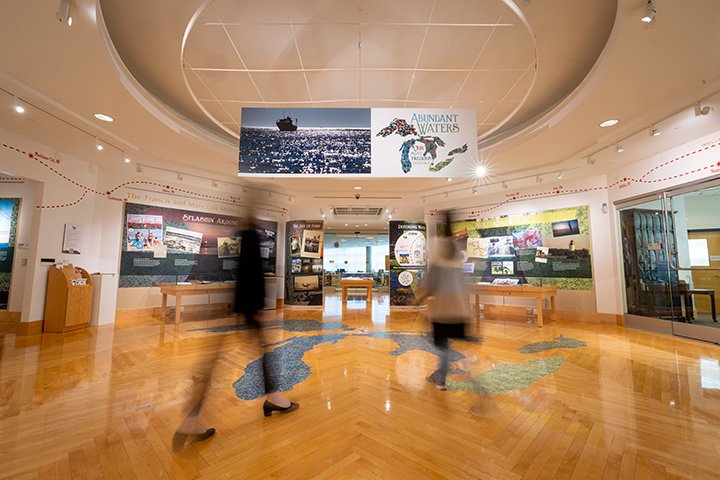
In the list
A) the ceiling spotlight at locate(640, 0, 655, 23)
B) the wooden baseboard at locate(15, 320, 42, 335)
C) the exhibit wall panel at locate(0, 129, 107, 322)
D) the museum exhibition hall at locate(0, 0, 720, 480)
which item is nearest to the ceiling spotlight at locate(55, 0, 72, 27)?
the museum exhibition hall at locate(0, 0, 720, 480)

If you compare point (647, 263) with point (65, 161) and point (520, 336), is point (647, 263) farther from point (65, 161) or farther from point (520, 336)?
point (65, 161)

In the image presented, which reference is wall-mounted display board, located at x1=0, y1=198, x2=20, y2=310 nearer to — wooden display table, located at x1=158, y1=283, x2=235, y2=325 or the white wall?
the white wall

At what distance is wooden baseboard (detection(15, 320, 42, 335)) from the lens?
5543 millimetres

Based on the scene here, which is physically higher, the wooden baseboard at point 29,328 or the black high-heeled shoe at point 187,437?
the wooden baseboard at point 29,328

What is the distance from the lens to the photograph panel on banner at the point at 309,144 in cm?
405

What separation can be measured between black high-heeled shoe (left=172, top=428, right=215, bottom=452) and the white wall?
6077 mm

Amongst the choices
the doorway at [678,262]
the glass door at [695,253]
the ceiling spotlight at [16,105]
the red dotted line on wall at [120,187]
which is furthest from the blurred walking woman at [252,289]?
the glass door at [695,253]

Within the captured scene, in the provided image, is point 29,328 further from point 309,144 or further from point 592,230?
point 592,230

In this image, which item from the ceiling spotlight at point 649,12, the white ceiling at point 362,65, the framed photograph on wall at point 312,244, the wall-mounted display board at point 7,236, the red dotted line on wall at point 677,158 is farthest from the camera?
the framed photograph on wall at point 312,244

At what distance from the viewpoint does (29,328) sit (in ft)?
18.2

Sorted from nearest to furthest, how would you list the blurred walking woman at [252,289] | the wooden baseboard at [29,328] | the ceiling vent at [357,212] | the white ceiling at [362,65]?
the blurred walking woman at [252,289] → the white ceiling at [362,65] → the wooden baseboard at [29,328] → the ceiling vent at [357,212]

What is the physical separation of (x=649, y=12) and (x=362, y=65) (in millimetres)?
2921

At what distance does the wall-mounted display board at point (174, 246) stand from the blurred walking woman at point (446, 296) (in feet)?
15.3

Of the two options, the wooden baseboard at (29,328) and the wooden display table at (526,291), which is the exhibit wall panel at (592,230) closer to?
the wooden display table at (526,291)
